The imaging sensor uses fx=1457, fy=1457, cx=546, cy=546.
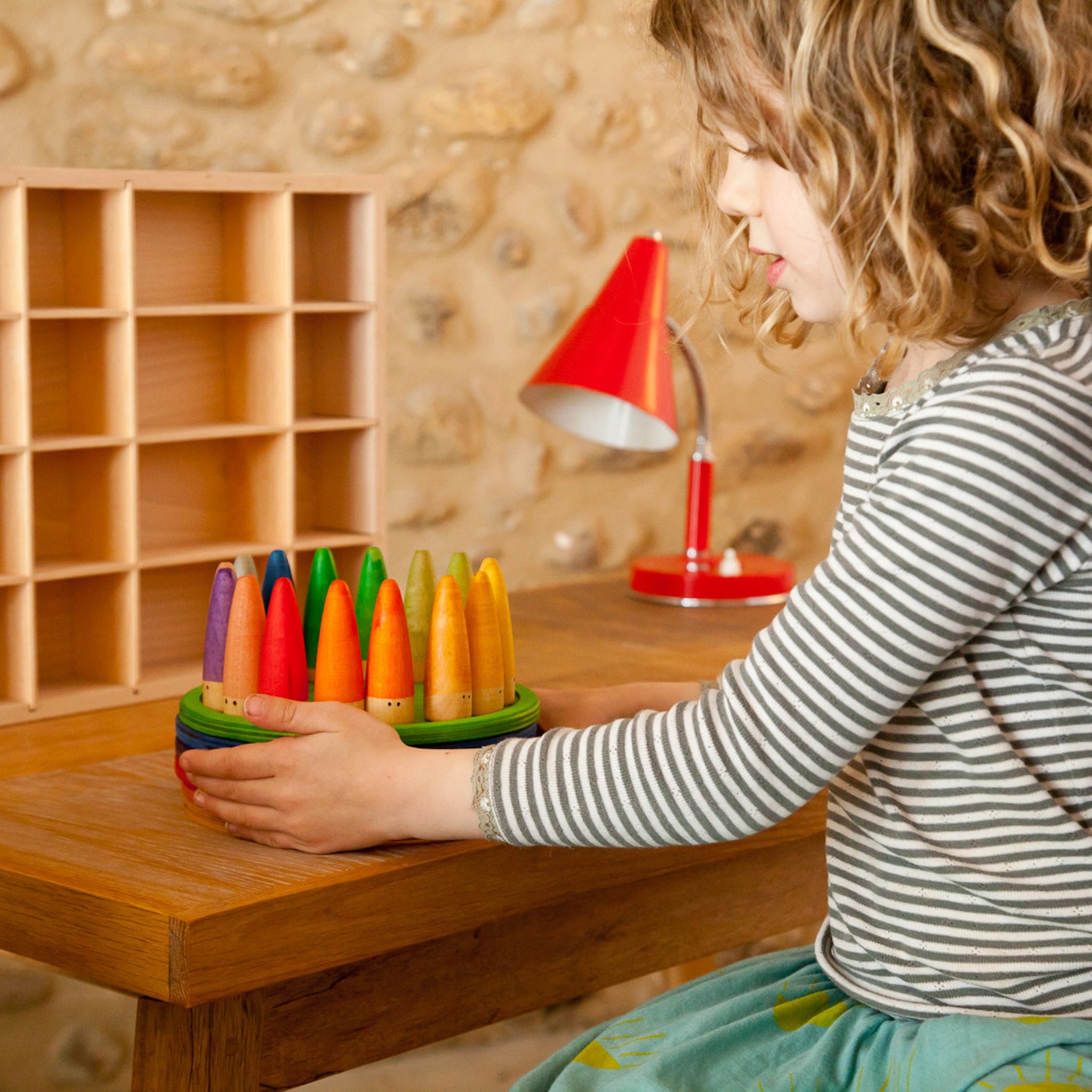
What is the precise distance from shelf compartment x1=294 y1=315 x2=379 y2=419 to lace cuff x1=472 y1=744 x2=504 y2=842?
2.47ft

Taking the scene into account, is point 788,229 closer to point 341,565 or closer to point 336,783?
point 336,783

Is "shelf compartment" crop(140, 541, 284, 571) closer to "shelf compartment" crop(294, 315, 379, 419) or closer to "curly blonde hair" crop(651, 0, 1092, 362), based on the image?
"shelf compartment" crop(294, 315, 379, 419)

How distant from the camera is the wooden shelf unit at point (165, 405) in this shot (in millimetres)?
1394

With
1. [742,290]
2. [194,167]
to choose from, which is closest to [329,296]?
[194,167]

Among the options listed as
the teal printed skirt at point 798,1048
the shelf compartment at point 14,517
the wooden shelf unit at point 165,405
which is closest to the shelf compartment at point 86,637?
the wooden shelf unit at point 165,405

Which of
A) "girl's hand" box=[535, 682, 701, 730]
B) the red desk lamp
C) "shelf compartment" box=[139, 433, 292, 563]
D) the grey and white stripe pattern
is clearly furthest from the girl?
the red desk lamp

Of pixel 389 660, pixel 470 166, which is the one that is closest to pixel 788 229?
pixel 389 660

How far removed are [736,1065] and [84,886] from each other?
42 cm

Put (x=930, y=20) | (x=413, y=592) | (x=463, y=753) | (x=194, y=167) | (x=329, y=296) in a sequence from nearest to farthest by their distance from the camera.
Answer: (x=930, y=20) < (x=463, y=753) < (x=413, y=592) < (x=329, y=296) < (x=194, y=167)

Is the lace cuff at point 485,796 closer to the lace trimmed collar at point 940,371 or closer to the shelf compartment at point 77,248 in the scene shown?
the lace trimmed collar at point 940,371

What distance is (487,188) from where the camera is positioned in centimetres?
214

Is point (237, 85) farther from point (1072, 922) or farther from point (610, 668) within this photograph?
point (1072, 922)

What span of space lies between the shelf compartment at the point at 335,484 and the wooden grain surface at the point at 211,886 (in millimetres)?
478

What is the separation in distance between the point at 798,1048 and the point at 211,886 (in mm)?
385
